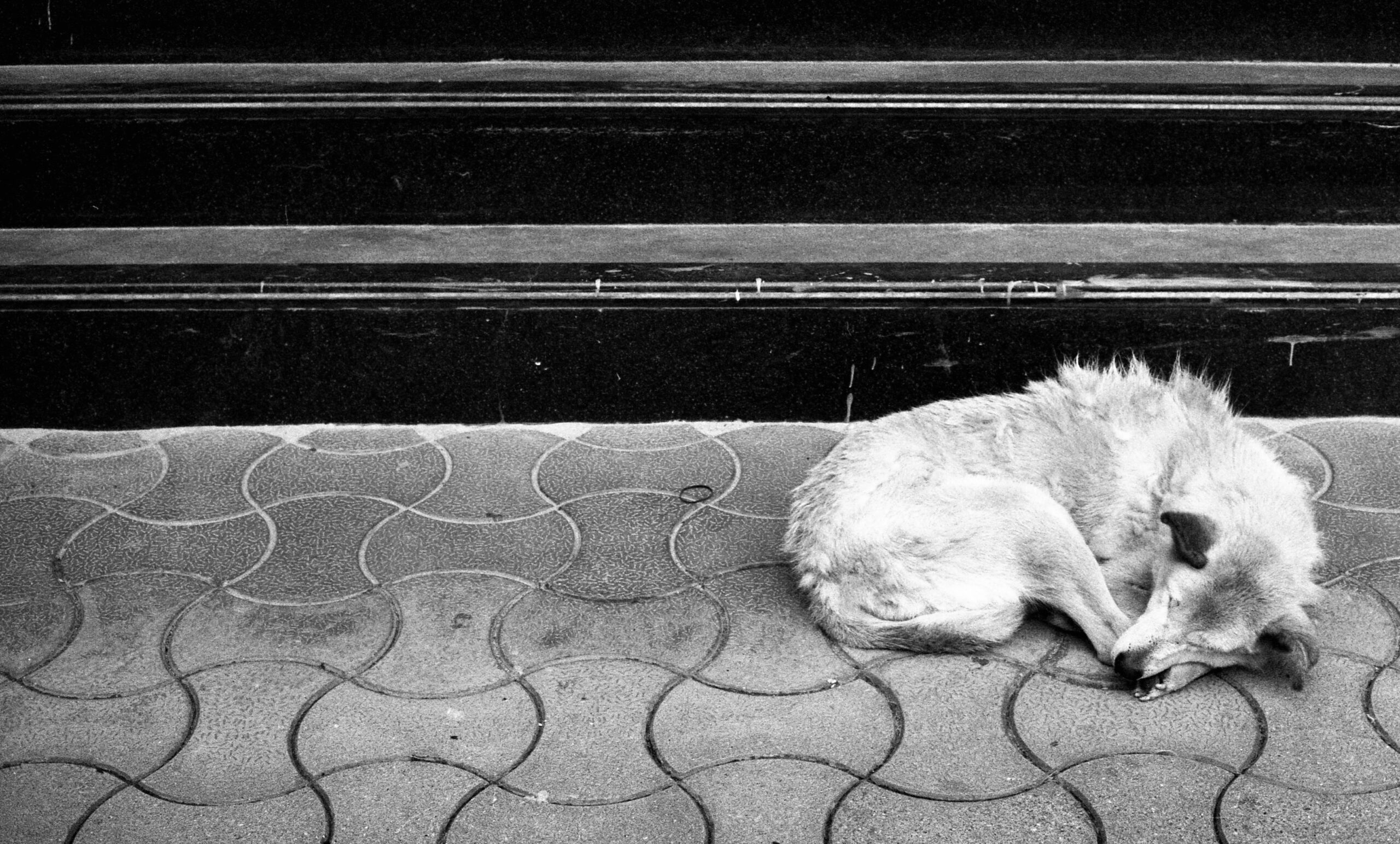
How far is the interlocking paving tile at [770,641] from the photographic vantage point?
296 centimetres

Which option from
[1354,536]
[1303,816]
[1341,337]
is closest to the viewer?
[1303,816]

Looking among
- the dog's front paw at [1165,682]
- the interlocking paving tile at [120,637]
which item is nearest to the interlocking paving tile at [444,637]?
the interlocking paving tile at [120,637]

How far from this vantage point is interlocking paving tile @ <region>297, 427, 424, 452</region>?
13.1ft

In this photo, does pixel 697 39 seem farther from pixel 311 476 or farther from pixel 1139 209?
pixel 311 476

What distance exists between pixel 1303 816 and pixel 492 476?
2391 mm

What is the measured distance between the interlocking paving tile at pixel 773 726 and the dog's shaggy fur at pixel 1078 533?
219mm

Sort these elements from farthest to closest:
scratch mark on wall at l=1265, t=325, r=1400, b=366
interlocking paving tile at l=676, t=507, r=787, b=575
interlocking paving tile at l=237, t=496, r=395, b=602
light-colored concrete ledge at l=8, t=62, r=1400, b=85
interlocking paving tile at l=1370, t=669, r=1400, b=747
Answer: light-colored concrete ledge at l=8, t=62, r=1400, b=85 → scratch mark on wall at l=1265, t=325, r=1400, b=366 → interlocking paving tile at l=676, t=507, r=787, b=575 → interlocking paving tile at l=237, t=496, r=395, b=602 → interlocking paving tile at l=1370, t=669, r=1400, b=747

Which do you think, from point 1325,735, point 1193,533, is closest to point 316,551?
point 1193,533

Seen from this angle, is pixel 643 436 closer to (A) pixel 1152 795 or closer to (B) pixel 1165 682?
(B) pixel 1165 682

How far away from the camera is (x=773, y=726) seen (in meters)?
2.80

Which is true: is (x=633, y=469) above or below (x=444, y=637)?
above

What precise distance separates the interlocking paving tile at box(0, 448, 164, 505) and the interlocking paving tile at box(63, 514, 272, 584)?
0.56ft

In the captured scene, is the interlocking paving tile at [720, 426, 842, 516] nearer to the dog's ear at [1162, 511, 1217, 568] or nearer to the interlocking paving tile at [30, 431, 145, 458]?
the dog's ear at [1162, 511, 1217, 568]

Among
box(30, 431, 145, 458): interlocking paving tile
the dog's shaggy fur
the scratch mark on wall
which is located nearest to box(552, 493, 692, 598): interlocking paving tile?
the dog's shaggy fur
